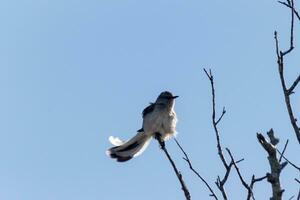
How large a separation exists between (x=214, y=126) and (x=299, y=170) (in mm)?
764

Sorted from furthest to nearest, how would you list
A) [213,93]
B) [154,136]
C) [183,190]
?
1. [154,136]
2. [213,93]
3. [183,190]

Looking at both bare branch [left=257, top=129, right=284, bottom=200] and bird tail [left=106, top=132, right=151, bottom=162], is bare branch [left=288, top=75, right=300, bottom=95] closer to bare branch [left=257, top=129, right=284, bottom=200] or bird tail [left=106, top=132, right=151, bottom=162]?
bare branch [left=257, top=129, right=284, bottom=200]

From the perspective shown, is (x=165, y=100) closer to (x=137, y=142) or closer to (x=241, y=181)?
(x=137, y=142)

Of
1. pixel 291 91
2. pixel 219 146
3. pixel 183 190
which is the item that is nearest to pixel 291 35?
pixel 291 91

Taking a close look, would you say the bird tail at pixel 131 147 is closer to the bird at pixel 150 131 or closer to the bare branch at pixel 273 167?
the bird at pixel 150 131

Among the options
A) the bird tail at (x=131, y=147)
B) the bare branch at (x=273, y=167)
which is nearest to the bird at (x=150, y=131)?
the bird tail at (x=131, y=147)

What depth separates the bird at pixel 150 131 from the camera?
12.0 m

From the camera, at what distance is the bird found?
1199cm

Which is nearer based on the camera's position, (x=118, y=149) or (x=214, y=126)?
(x=214, y=126)

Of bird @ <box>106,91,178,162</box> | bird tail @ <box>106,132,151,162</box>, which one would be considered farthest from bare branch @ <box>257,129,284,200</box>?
bird tail @ <box>106,132,151,162</box>

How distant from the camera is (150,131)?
473 inches

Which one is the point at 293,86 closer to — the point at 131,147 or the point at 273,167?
the point at 273,167

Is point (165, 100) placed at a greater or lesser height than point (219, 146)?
greater

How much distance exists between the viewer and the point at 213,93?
529 cm
